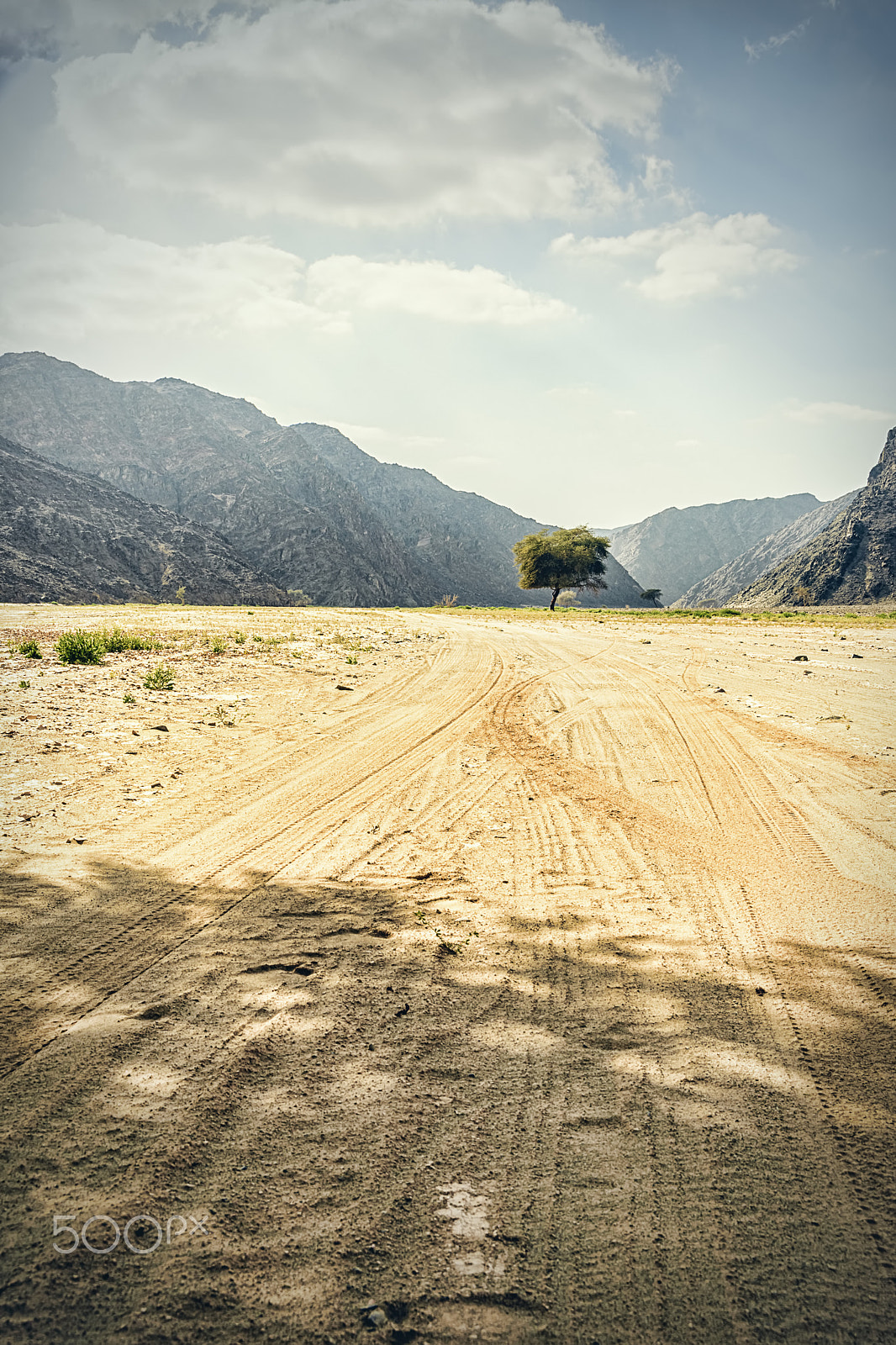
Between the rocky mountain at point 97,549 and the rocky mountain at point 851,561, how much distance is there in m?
108

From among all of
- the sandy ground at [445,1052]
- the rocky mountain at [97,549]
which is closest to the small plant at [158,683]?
the sandy ground at [445,1052]

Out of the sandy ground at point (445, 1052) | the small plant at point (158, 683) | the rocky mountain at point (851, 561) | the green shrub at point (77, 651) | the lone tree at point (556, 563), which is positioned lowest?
the sandy ground at point (445, 1052)

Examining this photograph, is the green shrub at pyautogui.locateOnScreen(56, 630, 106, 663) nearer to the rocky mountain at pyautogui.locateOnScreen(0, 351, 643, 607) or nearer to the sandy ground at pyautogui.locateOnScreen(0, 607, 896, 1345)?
the sandy ground at pyautogui.locateOnScreen(0, 607, 896, 1345)

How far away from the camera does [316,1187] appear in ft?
6.40

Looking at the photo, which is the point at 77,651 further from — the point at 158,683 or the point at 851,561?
the point at 851,561

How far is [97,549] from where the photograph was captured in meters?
97.7

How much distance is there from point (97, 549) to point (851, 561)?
14763cm

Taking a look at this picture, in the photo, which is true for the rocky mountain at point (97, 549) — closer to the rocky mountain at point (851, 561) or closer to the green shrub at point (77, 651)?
the green shrub at point (77, 651)

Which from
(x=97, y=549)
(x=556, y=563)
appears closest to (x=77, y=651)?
(x=556, y=563)

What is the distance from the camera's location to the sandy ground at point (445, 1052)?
1693 millimetres

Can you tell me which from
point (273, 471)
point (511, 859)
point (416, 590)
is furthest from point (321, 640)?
point (273, 471)

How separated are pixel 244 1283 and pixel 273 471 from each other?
687 feet

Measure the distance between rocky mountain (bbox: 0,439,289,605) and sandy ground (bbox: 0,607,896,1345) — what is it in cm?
8649

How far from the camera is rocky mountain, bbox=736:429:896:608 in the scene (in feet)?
391
